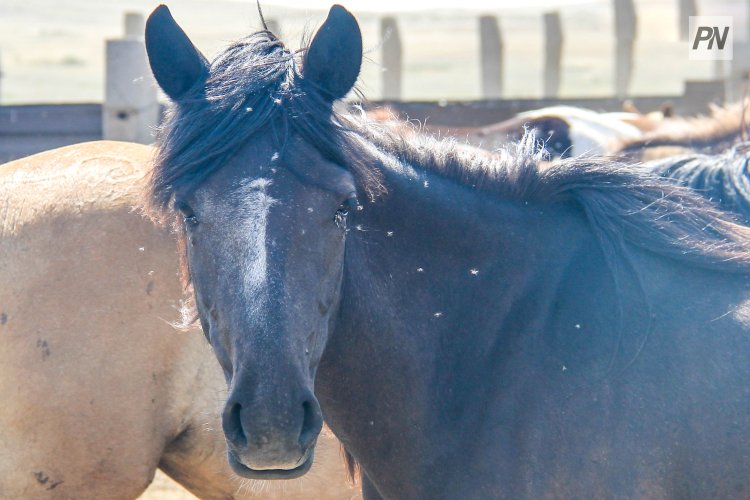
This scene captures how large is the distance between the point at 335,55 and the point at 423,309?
0.72m

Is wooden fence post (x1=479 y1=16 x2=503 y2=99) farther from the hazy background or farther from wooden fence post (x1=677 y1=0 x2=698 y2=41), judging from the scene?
the hazy background

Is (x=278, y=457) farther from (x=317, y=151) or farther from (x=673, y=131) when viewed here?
(x=673, y=131)

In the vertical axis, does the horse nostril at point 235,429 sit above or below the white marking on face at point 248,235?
below

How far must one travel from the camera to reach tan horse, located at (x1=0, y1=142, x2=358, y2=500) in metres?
3.26

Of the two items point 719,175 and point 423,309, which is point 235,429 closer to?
point 423,309

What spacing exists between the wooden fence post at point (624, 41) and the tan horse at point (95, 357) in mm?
16145

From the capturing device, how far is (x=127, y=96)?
25.6 feet

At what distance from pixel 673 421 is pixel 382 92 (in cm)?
1544

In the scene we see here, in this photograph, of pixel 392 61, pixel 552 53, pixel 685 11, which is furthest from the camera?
pixel 685 11

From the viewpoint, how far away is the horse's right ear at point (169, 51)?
2.44m

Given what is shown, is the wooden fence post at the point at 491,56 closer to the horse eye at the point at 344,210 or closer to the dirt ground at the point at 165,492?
the dirt ground at the point at 165,492

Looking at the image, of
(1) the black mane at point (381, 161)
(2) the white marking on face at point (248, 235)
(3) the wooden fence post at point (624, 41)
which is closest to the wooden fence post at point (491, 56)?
(3) the wooden fence post at point (624, 41)

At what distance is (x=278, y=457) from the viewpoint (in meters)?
2.06

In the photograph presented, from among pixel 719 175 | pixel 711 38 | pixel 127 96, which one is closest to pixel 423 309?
pixel 719 175
